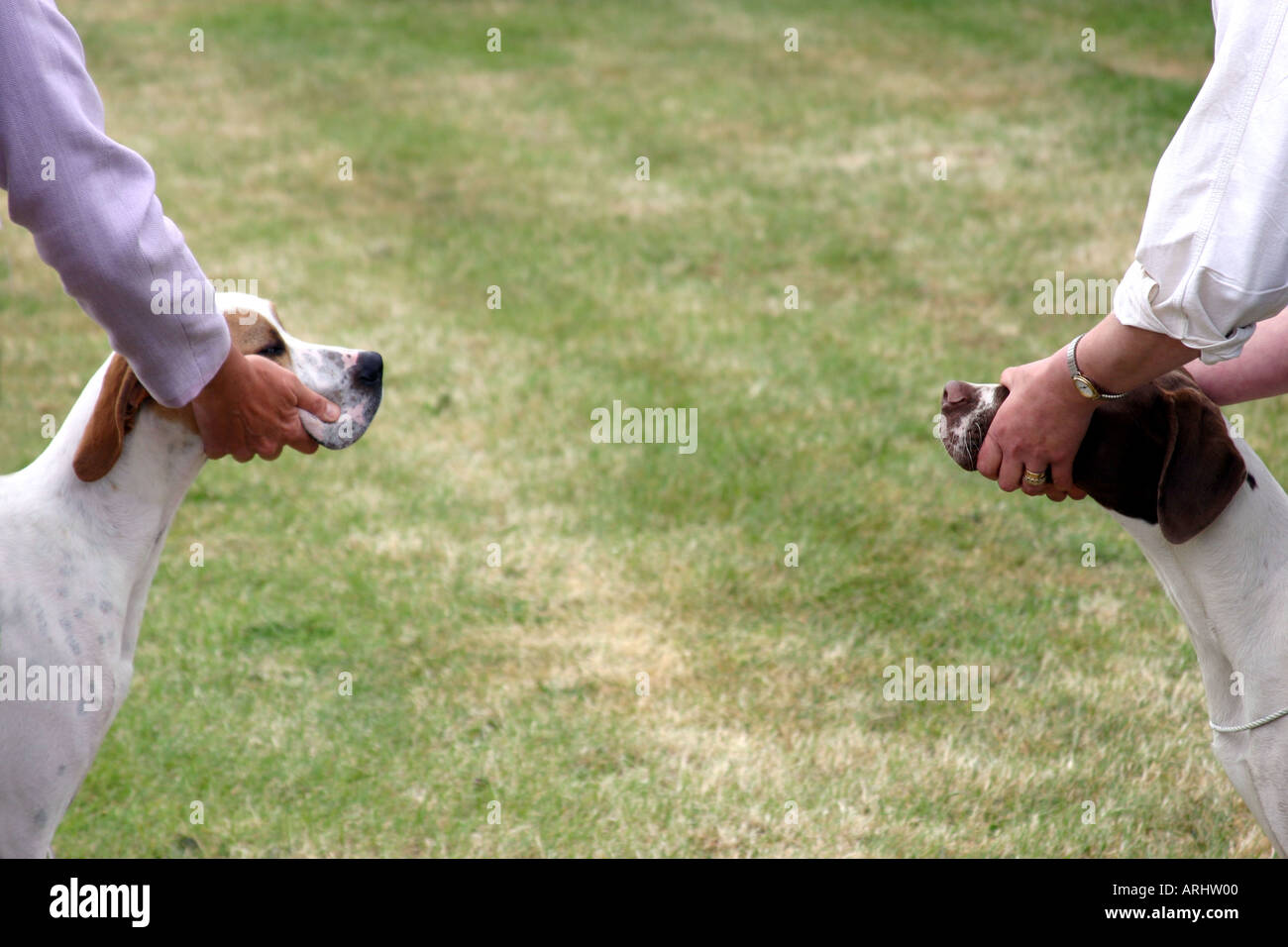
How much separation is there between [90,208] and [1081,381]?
188 cm

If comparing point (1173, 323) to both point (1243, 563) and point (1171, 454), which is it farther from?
point (1243, 563)

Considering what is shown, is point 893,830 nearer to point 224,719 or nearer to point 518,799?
point 518,799

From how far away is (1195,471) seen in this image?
258 cm

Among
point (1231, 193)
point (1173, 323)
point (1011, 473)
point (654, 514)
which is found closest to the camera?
point (1231, 193)

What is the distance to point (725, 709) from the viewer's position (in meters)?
4.02

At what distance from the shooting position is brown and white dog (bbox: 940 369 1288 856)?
259cm

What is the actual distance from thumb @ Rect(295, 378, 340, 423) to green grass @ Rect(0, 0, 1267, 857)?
132cm

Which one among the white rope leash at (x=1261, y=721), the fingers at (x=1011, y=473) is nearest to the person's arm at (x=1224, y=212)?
the fingers at (x=1011, y=473)

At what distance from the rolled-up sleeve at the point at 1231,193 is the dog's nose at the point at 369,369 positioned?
66.8 inches

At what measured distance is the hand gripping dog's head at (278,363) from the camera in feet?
8.22

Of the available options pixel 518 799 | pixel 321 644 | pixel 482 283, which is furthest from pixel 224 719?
pixel 482 283

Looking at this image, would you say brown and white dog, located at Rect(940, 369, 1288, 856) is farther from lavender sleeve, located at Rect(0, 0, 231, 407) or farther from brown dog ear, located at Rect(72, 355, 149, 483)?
brown dog ear, located at Rect(72, 355, 149, 483)

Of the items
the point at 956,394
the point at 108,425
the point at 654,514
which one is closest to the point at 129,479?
the point at 108,425
